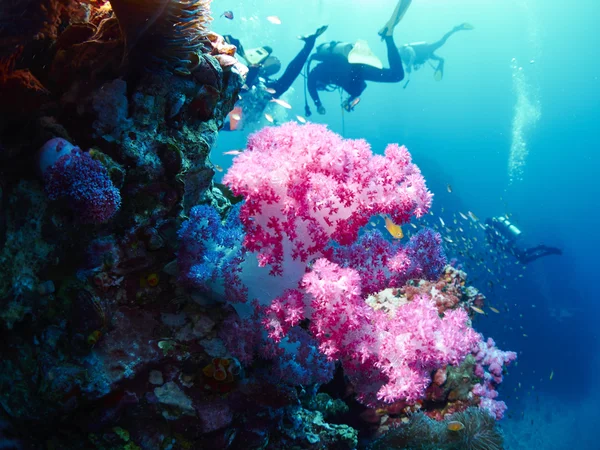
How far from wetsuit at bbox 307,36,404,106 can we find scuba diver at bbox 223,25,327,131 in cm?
92

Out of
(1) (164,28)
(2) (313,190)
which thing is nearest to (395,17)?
(2) (313,190)

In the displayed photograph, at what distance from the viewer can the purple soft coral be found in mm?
1721

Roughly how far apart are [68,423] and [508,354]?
6.52m

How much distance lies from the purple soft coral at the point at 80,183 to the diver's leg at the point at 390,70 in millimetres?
9758

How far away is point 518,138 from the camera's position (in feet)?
232

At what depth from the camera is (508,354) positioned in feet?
19.5

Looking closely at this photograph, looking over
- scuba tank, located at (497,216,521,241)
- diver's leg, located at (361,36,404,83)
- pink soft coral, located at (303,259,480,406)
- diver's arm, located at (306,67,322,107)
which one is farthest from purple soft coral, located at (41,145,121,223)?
scuba tank, located at (497,216,521,241)

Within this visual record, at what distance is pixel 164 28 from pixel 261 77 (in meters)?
10.4

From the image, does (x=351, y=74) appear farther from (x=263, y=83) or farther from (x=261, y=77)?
(x=261, y=77)

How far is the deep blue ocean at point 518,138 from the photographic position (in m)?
26.9

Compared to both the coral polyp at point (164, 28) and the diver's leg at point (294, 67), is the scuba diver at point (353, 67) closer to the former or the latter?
the diver's leg at point (294, 67)

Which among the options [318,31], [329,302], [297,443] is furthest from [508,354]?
[318,31]

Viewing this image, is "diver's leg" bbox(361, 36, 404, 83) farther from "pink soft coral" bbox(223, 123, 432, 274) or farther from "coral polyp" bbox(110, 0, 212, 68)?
"coral polyp" bbox(110, 0, 212, 68)

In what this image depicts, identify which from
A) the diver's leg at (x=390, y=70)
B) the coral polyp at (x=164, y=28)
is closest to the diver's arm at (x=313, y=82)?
the diver's leg at (x=390, y=70)
